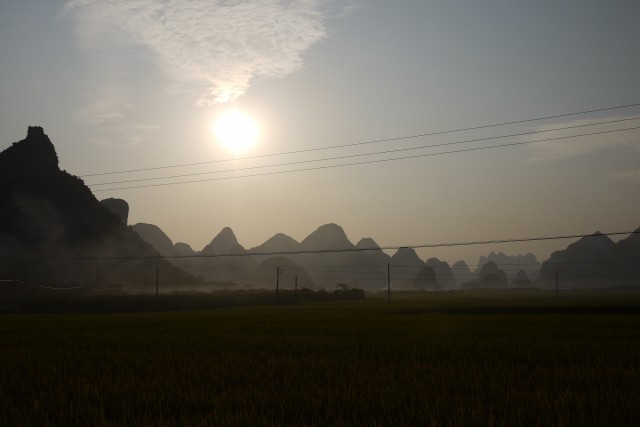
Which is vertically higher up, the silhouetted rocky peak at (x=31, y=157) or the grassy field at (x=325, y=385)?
the silhouetted rocky peak at (x=31, y=157)

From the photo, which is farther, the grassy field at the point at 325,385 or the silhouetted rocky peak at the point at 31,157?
the silhouetted rocky peak at the point at 31,157

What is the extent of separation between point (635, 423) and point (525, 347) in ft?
24.0

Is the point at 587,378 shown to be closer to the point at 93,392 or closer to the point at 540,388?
the point at 540,388

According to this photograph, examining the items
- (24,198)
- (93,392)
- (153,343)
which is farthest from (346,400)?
(24,198)

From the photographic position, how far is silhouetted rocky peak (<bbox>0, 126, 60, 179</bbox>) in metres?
118

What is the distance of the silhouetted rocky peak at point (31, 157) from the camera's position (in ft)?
388

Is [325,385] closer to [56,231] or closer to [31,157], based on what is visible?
[56,231]

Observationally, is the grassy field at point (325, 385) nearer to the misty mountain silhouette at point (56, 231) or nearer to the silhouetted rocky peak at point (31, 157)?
the misty mountain silhouette at point (56, 231)

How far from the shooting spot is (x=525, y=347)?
459 inches

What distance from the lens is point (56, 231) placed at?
108812mm

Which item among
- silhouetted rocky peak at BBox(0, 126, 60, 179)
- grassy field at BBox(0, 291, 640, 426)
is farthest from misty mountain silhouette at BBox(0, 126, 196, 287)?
grassy field at BBox(0, 291, 640, 426)

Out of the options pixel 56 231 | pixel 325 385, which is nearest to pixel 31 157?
pixel 56 231

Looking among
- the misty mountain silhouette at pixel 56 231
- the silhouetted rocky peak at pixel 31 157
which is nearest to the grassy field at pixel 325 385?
the misty mountain silhouette at pixel 56 231

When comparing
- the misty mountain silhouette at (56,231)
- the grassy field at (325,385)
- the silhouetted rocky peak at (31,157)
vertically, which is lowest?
the grassy field at (325,385)
